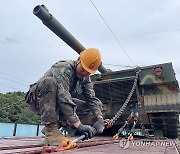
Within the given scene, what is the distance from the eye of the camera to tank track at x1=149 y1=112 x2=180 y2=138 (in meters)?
5.77

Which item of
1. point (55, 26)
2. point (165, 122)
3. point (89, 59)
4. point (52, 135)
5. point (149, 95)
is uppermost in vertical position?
point (55, 26)

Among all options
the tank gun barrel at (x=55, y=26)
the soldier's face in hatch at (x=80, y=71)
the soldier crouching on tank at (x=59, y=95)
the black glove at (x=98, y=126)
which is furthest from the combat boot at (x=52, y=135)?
the tank gun barrel at (x=55, y=26)

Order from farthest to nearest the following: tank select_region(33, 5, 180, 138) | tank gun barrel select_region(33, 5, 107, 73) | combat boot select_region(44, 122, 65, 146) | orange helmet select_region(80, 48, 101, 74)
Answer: tank select_region(33, 5, 180, 138), tank gun barrel select_region(33, 5, 107, 73), orange helmet select_region(80, 48, 101, 74), combat boot select_region(44, 122, 65, 146)

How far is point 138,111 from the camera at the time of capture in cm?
604

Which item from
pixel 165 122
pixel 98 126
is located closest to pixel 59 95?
pixel 98 126

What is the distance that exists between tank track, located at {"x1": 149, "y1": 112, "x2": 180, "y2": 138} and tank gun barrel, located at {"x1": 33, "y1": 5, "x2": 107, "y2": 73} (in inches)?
96.1

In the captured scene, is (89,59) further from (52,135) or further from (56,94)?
(52,135)

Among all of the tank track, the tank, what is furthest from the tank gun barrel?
the tank track

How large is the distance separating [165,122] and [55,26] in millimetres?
3500

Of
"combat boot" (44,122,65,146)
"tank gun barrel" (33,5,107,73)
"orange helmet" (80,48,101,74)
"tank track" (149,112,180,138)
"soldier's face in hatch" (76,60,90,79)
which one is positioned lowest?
"combat boot" (44,122,65,146)

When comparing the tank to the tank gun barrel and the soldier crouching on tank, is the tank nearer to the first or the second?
the tank gun barrel

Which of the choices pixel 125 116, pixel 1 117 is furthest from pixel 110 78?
pixel 1 117

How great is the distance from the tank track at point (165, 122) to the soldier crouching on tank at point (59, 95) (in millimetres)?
3405

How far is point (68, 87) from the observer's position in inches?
99.0
